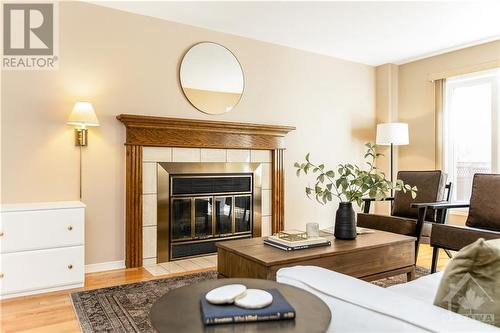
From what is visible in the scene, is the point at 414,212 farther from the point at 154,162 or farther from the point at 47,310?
the point at 47,310

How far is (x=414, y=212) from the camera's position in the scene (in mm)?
3609

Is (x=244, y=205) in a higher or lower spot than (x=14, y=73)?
lower

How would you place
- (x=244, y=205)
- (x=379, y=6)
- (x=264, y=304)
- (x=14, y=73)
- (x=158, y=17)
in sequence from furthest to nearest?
1. (x=244, y=205)
2. (x=158, y=17)
3. (x=379, y=6)
4. (x=14, y=73)
5. (x=264, y=304)

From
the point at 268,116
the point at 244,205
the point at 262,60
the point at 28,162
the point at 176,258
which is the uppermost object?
the point at 262,60

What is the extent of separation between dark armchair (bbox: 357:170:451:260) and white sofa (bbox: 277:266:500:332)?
2.39 metres

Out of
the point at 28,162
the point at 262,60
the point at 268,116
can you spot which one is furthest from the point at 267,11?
the point at 28,162

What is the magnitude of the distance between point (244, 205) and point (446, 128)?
8.94 ft

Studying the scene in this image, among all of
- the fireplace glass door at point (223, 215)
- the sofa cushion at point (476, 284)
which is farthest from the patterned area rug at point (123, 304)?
the sofa cushion at point (476, 284)

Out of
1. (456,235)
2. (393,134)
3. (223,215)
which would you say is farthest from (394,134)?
(223,215)

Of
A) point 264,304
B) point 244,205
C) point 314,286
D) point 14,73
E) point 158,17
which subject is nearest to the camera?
point 264,304

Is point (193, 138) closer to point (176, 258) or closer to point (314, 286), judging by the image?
point (176, 258)

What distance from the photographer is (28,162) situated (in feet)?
9.61

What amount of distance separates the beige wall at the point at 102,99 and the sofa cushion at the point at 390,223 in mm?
1513

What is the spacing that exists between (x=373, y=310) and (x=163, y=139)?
2.84 meters
